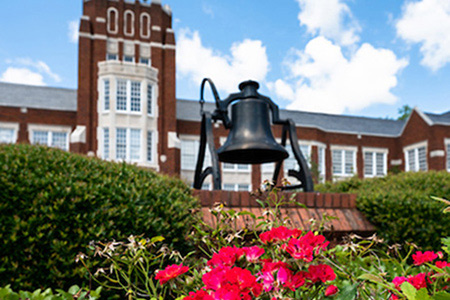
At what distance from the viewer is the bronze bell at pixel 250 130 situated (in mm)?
5286

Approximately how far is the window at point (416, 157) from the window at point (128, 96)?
22.1 m

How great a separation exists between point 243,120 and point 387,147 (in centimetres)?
3137

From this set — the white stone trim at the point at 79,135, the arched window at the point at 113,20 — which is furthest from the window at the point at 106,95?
the arched window at the point at 113,20

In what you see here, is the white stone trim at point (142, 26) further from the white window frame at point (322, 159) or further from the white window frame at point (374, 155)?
the white window frame at point (374, 155)

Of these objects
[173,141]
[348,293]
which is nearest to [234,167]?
[173,141]

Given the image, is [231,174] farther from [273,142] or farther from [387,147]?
[273,142]

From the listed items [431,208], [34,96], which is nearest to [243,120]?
[431,208]

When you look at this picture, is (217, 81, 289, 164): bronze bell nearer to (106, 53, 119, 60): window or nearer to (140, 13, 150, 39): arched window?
(106, 53, 119, 60): window

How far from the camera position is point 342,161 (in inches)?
1266

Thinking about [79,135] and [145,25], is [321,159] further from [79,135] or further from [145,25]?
[79,135]

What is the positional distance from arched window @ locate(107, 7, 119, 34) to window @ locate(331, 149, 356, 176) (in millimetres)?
18925

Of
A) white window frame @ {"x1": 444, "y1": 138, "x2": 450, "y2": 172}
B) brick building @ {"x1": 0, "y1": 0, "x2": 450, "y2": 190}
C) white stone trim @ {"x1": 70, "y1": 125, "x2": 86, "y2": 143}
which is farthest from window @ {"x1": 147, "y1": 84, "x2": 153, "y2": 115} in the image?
white window frame @ {"x1": 444, "y1": 138, "x2": 450, "y2": 172}

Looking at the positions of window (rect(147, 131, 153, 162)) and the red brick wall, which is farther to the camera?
window (rect(147, 131, 153, 162))

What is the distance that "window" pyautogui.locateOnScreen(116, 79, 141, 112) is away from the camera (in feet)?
84.3
